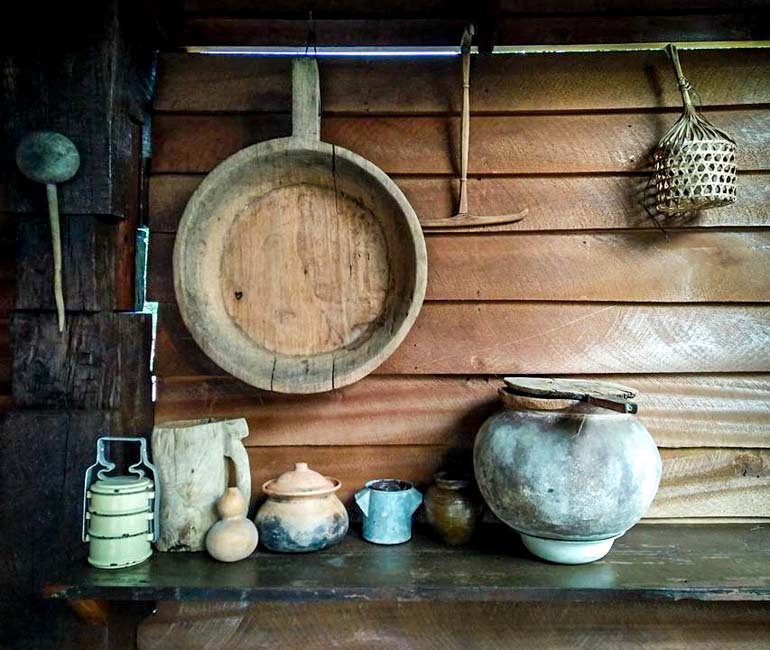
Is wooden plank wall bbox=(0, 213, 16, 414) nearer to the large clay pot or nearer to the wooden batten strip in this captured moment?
the wooden batten strip

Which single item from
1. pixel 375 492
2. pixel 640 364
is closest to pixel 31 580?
pixel 375 492

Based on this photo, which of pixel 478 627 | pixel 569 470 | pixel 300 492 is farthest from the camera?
pixel 478 627

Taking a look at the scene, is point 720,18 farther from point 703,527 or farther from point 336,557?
point 336,557

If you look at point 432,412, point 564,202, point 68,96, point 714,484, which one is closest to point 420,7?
point 564,202

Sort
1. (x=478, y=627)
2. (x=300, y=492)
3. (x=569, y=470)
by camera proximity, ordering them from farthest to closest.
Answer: (x=478, y=627) < (x=300, y=492) < (x=569, y=470)

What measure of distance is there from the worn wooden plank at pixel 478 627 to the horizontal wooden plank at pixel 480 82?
108 cm

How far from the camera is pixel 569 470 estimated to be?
1.04m

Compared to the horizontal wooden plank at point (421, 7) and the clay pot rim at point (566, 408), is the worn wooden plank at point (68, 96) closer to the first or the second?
the horizontal wooden plank at point (421, 7)

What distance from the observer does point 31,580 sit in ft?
3.70

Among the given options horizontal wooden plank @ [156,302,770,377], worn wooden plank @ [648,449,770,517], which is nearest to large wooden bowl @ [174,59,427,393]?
horizontal wooden plank @ [156,302,770,377]

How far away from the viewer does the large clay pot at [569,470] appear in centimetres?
104

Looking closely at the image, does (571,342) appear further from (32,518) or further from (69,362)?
(32,518)

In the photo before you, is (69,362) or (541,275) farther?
(541,275)

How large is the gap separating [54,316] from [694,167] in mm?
1265
